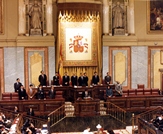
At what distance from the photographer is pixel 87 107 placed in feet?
45.5

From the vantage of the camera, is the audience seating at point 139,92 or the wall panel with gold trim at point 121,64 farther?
the wall panel with gold trim at point 121,64

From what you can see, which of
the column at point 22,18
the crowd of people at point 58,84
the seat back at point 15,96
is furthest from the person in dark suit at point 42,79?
the column at point 22,18

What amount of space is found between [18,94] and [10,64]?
3214mm

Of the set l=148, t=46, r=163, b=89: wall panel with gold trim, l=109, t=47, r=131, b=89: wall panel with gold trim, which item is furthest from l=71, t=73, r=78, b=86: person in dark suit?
l=148, t=46, r=163, b=89: wall panel with gold trim

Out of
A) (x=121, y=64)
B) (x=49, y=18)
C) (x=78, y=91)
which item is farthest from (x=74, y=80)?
(x=49, y=18)

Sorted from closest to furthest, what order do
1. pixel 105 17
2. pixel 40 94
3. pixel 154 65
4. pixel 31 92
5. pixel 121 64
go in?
pixel 40 94, pixel 31 92, pixel 105 17, pixel 121 64, pixel 154 65

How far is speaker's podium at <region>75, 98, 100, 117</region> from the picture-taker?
45.1 ft

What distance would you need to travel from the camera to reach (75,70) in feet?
58.2

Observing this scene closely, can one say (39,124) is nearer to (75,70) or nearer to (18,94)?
(18,94)

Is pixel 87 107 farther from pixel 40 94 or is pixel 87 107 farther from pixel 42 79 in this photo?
pixel 42 79

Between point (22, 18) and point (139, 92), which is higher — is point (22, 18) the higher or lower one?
the higher one

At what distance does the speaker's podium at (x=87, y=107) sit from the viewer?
13750 millimetres

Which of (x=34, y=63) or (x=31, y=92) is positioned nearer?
(x=31, y=92)

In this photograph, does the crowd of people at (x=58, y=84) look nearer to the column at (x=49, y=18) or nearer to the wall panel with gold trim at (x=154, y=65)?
the column at (x=49, y=18)
